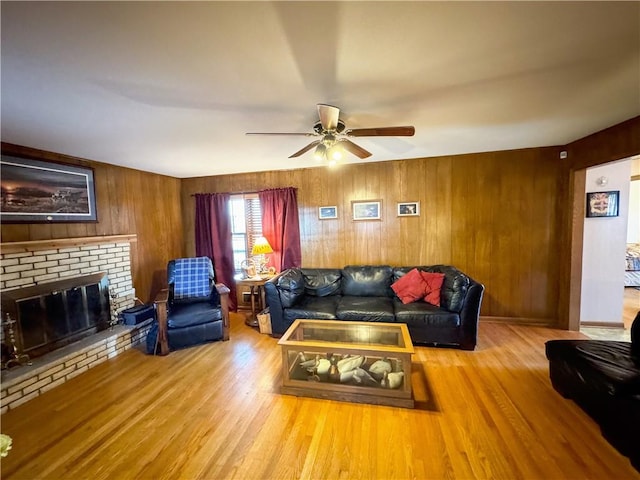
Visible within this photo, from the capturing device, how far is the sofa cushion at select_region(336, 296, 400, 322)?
3045 mm

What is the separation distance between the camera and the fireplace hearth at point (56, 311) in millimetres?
2408

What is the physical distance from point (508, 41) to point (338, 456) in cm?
248

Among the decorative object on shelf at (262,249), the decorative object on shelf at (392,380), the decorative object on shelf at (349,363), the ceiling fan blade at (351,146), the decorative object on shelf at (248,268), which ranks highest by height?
the ceiling fan blade at (351,146)

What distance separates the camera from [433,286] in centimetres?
328

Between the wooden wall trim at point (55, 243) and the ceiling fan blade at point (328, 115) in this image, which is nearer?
the ceiling fan blade at point (328, 115)

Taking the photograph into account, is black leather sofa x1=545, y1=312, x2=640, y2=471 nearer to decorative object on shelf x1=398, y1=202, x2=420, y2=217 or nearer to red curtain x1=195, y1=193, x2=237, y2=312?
decorative object on shelf x1=398, y1=202, x2=420, y2=217

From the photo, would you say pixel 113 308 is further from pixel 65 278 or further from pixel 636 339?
pixel 636 339

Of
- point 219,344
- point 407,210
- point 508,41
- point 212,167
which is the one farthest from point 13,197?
point 407,210

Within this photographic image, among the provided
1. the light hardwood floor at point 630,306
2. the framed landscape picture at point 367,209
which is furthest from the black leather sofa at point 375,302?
the light hardwood floor at point 630,306

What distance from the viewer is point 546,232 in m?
3.50

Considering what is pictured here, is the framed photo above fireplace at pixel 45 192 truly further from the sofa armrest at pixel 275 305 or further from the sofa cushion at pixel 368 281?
the sofa cushion at pixel 368 281

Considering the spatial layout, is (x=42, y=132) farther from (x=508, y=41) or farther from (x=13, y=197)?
(x=508, y=41)

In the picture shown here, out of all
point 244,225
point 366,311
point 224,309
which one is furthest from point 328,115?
point 244,225

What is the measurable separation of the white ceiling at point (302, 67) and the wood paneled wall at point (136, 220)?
0.79 metres
